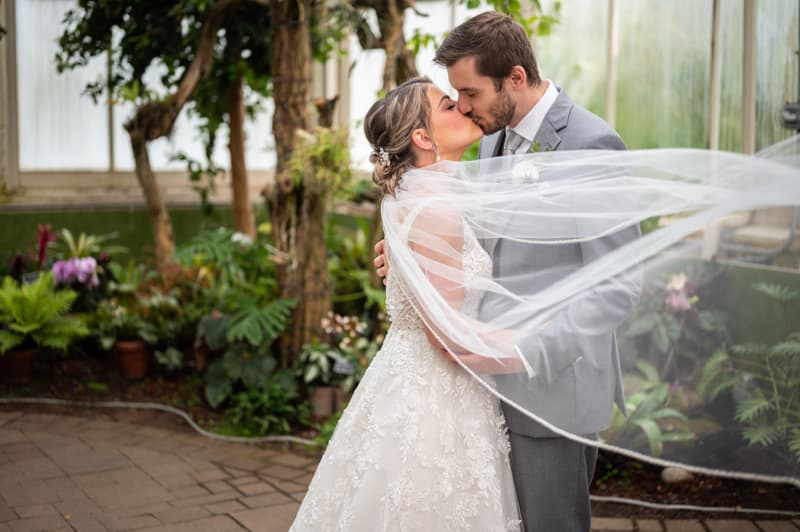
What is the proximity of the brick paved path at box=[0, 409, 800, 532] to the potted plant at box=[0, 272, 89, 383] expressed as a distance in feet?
1.44

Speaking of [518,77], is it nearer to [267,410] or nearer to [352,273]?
[267,410]

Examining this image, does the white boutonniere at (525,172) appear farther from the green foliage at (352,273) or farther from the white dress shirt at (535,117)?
the green foliage at (352,273)

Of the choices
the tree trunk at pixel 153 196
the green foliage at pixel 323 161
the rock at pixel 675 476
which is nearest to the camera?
the rock at pixel 675 476

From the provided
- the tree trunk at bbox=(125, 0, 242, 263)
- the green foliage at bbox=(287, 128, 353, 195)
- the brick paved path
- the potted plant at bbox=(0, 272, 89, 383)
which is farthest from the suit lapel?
the potted plant at bbox=(0, 272, 89, 383)

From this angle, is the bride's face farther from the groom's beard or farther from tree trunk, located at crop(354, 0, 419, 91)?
tree trunk, located at crop(354, 0, 419, 91)

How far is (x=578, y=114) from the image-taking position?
250 cm

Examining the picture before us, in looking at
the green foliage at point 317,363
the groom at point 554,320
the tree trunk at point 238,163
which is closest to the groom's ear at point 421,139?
the groom at point 554,320

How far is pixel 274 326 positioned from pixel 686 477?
2.43 meters

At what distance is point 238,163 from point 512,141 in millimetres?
4992

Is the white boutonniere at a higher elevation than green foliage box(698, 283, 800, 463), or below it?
higher

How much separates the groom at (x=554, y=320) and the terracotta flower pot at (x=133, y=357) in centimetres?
395

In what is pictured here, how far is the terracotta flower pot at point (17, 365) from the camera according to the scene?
5.79 metres

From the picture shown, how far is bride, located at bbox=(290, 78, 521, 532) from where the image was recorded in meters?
2.49

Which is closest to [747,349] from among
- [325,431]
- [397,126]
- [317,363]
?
[397,126]
